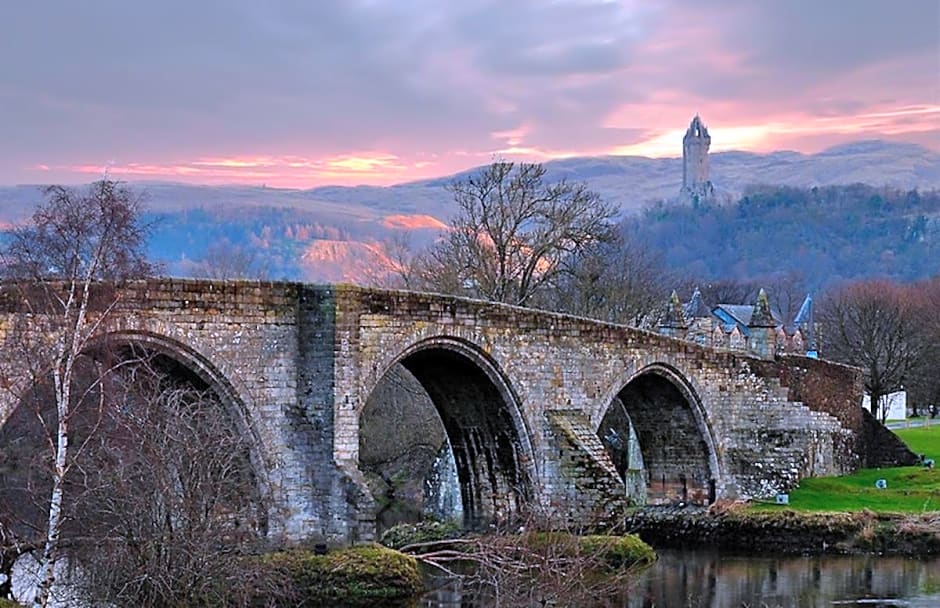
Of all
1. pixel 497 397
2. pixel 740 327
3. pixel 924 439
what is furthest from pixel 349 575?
pixel 740 327

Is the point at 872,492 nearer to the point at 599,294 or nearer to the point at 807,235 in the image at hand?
the point at 599,294

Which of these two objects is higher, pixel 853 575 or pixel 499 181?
pixel 499 181

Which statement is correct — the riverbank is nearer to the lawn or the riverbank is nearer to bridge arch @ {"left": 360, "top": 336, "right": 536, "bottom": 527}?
the lawn

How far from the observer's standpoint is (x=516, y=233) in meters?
40.4

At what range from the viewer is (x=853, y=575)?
79.2 feet

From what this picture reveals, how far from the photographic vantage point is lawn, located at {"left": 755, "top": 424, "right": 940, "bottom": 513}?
95.9 feet

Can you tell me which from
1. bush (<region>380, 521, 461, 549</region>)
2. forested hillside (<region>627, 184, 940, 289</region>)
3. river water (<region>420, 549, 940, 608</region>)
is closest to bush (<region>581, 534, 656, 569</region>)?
river water (<region>420, 549, 940, 608</region>)

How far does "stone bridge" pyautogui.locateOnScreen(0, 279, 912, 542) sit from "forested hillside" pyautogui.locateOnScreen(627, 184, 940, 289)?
9176cm

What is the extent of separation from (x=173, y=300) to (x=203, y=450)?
4352 millimetres

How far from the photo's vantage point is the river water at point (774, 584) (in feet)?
71.2

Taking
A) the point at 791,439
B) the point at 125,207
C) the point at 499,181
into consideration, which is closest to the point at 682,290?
the point at 499,181

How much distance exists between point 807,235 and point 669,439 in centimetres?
11781

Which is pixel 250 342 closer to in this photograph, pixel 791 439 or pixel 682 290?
pixel 791 439

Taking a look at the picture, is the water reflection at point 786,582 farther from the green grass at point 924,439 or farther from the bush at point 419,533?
the green grass at point 924,439
